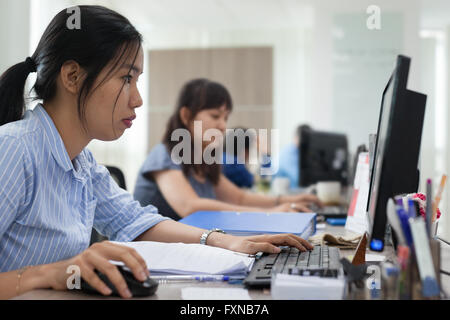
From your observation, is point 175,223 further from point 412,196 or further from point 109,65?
point 412,196

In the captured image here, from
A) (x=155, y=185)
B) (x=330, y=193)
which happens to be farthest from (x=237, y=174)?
(x=155, y=185)

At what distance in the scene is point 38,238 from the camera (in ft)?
3.33

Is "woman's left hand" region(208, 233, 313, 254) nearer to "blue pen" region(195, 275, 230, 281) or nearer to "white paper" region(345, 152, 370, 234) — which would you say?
"blue pen" region(195, 275, 230, 281)

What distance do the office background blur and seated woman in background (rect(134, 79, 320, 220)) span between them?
92.3 inches

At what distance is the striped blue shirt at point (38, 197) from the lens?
95cm

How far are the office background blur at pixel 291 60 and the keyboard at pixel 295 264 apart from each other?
3659 millimetres

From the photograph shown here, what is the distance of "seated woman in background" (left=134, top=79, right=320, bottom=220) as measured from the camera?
2092 mm

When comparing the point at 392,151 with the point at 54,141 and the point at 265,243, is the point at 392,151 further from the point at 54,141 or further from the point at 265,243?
the point at 54,141

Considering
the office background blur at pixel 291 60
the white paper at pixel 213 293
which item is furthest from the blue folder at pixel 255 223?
the office background blur at pixel 291 60

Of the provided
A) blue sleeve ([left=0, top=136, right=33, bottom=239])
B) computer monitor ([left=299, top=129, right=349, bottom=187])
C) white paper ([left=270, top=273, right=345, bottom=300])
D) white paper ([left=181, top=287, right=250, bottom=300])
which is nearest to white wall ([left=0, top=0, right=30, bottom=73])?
computer monitor ([left=299, top=129, right=349, bottom=187])

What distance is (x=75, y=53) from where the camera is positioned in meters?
1.09
